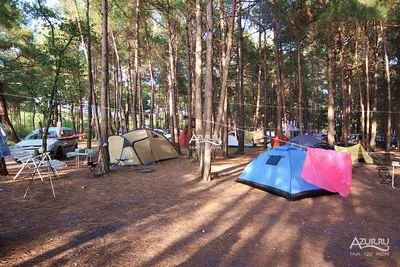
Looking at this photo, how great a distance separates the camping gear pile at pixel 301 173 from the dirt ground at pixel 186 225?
250 millimetres

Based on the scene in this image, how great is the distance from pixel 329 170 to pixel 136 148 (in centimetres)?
727

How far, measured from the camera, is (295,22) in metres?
11.6

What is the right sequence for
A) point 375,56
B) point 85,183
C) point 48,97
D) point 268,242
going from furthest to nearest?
point 375,56
point 48,97
point 85,183
point 268,242

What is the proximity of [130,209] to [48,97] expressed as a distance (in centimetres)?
754

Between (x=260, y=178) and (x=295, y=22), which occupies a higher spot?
(x=295, y=22)

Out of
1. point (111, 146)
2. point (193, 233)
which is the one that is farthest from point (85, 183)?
point (193, 233)

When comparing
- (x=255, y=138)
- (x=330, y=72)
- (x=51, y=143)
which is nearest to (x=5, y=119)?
(x=51, y=143)

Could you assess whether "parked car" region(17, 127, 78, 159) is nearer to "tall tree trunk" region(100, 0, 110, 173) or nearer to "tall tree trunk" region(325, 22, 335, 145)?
"tall tree trunk" region(100, 0, 110, 173)

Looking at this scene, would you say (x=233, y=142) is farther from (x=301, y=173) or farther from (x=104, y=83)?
(x=301, y=173)

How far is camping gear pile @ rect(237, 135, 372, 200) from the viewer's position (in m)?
5.11

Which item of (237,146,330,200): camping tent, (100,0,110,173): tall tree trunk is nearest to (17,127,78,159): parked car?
(100,0,110,173): tall tree trunk

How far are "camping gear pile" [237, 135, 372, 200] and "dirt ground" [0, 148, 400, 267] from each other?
0.25m

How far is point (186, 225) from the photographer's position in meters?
4.03

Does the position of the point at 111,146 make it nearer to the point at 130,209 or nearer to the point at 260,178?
the point at 130,209
